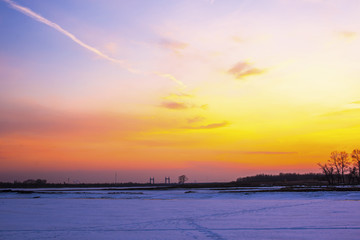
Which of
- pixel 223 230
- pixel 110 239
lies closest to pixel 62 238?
pixel 110 239

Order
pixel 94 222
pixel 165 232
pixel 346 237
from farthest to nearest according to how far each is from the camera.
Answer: pixel 94 222
pixel 165 232
pixel 346 237

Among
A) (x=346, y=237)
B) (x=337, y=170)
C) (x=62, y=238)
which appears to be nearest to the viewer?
(x=346, y=237)

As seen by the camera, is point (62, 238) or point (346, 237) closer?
point (346, 237)

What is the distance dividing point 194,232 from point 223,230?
1322 millimetres

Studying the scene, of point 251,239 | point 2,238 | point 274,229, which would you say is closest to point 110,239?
point 2,238

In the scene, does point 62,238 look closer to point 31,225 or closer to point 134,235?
point 134,235

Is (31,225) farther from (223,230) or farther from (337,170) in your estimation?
(337,170)

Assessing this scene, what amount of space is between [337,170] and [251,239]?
110468 mm

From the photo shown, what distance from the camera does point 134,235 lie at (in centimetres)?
1328

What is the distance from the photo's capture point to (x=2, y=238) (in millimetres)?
12859

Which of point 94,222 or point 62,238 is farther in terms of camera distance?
point 94,222

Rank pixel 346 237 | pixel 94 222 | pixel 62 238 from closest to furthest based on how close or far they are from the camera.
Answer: pixel 346 237 < pixel 62 238 < pixel 94 222

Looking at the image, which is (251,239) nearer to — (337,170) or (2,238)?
(2,238)

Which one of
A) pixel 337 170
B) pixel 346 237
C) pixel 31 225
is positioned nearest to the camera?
pixel 346 237
